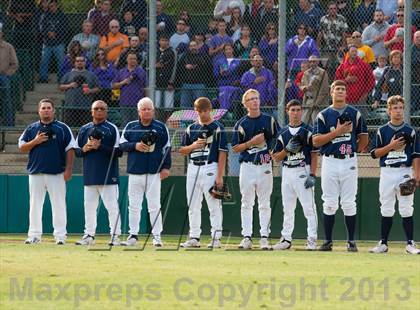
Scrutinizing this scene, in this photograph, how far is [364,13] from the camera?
732 inches

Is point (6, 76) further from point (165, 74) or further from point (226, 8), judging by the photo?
point (226, 8)

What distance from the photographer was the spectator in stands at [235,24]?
1867 cm

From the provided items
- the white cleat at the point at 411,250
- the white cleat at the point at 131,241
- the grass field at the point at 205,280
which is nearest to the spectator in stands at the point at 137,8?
the white cleat at the point at 131,241

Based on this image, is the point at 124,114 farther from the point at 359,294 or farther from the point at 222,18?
the point at 359,294

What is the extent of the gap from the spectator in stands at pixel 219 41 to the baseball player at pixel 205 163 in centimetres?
277

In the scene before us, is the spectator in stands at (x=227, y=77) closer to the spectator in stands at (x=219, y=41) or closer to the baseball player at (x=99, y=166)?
the spectator in stands at (x=219, y=41)

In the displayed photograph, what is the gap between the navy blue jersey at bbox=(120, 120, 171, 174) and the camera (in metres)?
16.4

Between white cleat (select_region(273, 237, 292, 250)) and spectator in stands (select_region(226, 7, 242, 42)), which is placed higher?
spectator in stands (select_region(226, 7, 242, 42))

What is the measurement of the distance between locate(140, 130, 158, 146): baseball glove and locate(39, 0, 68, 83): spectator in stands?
3.84 meters

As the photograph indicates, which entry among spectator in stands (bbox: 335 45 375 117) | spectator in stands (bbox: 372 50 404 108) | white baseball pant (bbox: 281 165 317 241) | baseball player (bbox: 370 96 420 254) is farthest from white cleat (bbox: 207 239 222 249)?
spectator in stands (bbox: 372 50 404 108)

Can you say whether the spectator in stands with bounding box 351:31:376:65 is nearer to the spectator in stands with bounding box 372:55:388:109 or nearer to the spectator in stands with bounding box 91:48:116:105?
the spectator in stands with bounding box 372:55:388:109

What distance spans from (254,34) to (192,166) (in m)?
3.14

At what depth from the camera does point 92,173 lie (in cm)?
1659

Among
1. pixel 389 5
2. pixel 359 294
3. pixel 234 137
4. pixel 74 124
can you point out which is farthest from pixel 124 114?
pixel 359 294
